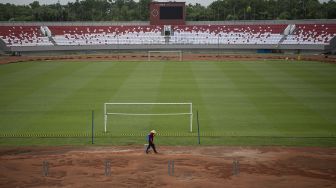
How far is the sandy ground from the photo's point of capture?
20.7 meters

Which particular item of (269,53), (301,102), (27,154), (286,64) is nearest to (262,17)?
(269,53)

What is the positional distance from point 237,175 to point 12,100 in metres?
23.7

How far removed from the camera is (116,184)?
2042 centimetres

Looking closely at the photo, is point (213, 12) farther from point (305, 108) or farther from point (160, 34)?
point (305, 108)

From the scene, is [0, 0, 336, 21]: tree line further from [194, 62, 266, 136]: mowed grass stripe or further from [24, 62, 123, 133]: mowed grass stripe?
[194, 62, 266, 136]: mowed grass stripe

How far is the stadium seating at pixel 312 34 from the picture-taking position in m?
81.2

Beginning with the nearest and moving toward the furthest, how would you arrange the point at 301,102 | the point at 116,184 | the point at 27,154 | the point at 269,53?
the point at 116,184 → the point at 27,154 → the point at 301,102 → the point at 269,53

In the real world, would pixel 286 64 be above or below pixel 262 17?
below

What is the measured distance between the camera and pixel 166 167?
75.0 feet

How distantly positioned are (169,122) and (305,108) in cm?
1069

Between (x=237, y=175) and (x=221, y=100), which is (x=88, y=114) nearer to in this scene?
(x=221, y=100)

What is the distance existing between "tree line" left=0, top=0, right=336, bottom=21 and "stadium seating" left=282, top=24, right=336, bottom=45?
87.5 ft

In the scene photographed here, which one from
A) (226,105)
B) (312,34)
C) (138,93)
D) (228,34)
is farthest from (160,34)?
(226,105)

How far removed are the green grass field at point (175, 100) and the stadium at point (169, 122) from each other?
78mm
